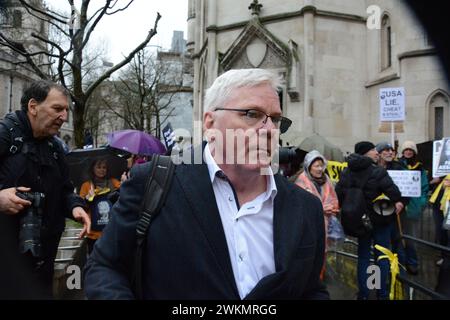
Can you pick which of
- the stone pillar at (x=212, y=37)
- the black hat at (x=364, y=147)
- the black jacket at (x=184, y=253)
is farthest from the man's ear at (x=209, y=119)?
the stone pillar at (x=212, y=37)

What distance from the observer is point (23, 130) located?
274 centimetres

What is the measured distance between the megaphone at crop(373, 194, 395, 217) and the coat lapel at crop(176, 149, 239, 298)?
13.2 feet

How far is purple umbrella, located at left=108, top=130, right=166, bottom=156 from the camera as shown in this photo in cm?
741

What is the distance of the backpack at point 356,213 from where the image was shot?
5164 millimetres

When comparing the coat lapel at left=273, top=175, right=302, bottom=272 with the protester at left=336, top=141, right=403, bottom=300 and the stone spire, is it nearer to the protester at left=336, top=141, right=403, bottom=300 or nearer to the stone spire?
the protester at left=336, top=141, right=403, bottom=300

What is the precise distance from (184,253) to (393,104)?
820 cm

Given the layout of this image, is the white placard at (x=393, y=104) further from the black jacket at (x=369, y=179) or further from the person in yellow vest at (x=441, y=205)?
the black jacket at (x=369, y=179)

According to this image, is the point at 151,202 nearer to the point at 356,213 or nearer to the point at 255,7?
the point at 356,213

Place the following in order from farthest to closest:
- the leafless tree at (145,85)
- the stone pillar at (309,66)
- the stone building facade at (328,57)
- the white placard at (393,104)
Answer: the leafless tree at (145,85)
the stone pillar at (309,66)
the stone building facade at (328,57)
the white placard at (393,104)

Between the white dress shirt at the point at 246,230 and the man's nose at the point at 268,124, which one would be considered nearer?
the white dress shirt at the point at 246,230

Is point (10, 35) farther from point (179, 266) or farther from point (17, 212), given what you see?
point (179, 266)

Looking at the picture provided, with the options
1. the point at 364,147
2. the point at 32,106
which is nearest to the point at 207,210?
the point at 32,106

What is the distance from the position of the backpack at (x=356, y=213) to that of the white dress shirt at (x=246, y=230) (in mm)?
3584
